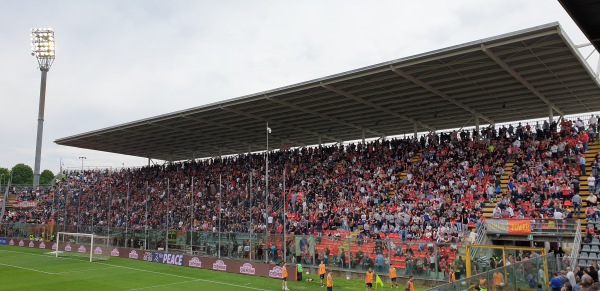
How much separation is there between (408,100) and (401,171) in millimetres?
5639

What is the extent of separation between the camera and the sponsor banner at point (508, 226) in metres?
25.0

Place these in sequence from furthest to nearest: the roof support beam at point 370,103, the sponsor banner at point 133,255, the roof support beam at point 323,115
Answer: the sponsor banner at point 133,255 → the roof support beam at point 323,115 → the roof support beam at point 370,103

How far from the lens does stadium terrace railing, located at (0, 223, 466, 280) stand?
2498cm

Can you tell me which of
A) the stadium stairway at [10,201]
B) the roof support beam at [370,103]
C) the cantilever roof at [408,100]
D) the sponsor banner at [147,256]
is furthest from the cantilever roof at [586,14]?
the stadium stairway at [10,201]

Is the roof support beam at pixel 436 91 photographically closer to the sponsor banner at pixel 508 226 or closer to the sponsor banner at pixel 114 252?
the sponsor banner at pixel 508 226

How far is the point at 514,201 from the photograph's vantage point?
94.2 feet

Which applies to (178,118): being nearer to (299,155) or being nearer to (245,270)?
(299,155)

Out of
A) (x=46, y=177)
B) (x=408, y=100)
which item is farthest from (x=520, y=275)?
(x=46, y=177)

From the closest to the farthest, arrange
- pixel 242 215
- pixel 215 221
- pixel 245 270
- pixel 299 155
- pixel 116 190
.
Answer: pixel 245 270 < pixel 242 215 < pixel 215 221 < pixel 299 155 < pixel 116 190

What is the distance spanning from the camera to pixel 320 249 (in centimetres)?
2941

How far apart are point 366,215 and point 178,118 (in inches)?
825

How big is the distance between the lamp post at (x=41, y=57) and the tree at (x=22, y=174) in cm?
7458

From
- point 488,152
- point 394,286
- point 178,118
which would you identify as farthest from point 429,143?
point 178,118

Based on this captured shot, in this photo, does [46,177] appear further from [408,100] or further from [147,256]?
[408,100]
